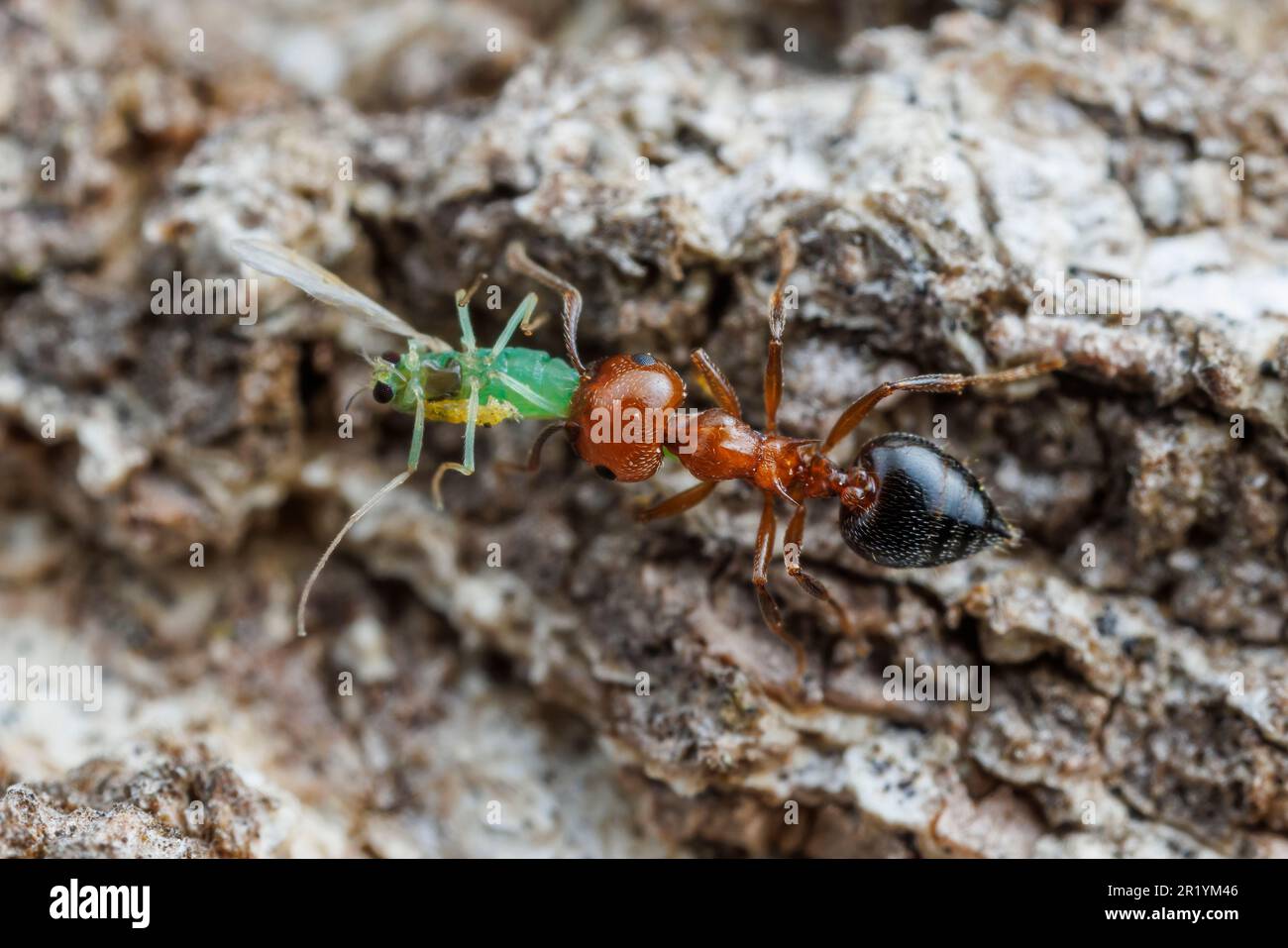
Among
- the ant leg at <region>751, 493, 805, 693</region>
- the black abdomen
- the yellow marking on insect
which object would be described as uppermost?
the yellow marking on insect

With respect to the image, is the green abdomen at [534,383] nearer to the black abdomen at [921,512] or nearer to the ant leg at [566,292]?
the ant leg at [566,292]

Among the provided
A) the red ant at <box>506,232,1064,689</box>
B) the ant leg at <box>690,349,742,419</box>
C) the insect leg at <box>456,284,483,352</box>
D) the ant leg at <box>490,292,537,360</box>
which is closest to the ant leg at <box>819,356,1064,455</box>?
the red ant at <box>506,232,1064,689</box>

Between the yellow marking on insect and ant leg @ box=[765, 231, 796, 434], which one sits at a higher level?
ant leg @ box=[765, 231, 796, 434]

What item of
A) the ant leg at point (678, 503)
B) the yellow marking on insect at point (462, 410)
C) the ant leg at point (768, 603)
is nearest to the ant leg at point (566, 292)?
the yellow marking on insect at point (462, 410)

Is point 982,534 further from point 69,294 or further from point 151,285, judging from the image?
point 69,294

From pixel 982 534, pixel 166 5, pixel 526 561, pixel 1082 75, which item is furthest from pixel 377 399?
pixel 1082 75

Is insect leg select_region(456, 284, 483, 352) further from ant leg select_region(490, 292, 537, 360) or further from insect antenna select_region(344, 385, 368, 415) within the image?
insect antenna select_region(344, 385, 368, 415)

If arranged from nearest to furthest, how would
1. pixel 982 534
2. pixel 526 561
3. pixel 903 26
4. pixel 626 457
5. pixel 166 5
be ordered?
pixel 982 534
pixel 626 457
pixel 526 561
pixel 903 26
pixel 166 5
